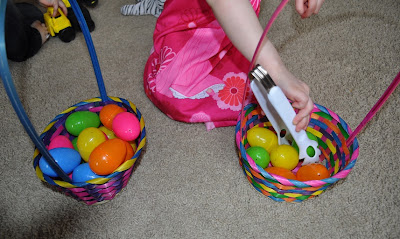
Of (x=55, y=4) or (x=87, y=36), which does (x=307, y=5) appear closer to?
(x=87, y=36)

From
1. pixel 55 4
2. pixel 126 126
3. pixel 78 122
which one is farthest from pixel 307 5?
pixel 55 4

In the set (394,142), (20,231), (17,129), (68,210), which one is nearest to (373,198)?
(394,142)

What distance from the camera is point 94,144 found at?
806 millimetres

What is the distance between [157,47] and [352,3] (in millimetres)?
799

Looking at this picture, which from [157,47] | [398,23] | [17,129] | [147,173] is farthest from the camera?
[398,23]

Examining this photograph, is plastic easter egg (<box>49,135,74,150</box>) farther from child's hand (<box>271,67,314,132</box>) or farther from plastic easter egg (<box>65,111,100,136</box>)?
child's hand (<box>271,67,314,132</box>)

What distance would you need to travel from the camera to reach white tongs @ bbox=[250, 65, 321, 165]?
0.62m

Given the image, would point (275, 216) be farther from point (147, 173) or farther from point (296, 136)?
point (147, 173)

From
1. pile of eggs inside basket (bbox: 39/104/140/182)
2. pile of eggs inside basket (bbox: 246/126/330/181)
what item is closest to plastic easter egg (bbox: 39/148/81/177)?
pile of eggs inside basket (bbox: 39/104/140/182)

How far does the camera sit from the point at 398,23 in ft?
4.07

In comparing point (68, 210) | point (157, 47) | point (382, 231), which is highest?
point (157, 47)

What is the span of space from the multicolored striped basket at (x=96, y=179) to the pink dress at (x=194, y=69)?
17cm

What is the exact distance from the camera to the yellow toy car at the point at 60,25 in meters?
1.19

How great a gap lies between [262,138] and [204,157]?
6.4 inches
